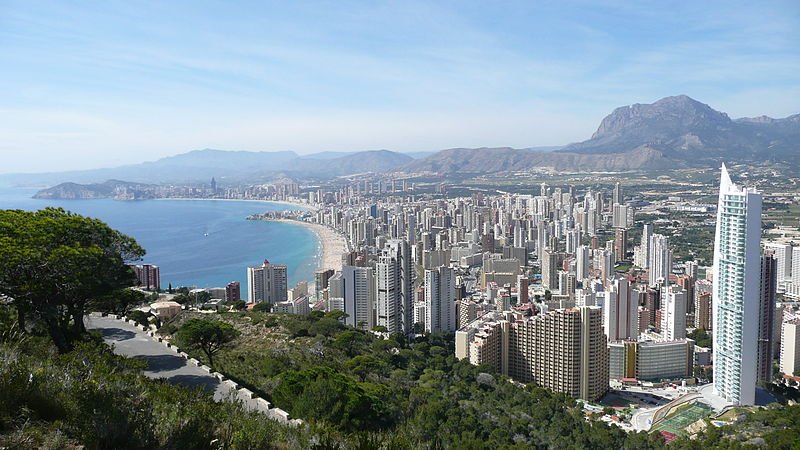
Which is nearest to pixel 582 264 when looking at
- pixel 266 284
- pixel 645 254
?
pixel 645 254

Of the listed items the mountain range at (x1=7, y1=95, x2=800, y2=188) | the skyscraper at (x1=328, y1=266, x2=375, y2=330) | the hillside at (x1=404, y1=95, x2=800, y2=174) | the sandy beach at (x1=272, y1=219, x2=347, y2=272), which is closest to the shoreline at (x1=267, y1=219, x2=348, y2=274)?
the sandy beach at (x1=272, y1=219, x2=347, y2=272)

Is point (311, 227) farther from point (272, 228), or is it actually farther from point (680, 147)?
point (680, 147)

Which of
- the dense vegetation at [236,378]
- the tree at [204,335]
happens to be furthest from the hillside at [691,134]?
the tree at [204,335]

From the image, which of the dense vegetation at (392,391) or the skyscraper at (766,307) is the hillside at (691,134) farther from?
the dense vegetation at (392,391)

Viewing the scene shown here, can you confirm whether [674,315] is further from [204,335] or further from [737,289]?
[204,335]

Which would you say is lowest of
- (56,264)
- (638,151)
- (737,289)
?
(737,289)

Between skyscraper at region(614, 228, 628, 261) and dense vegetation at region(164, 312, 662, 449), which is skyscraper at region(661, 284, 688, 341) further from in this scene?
skyscraper at region(614, 228, 628, 261)
